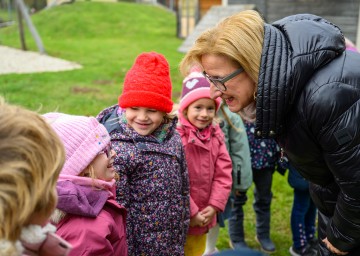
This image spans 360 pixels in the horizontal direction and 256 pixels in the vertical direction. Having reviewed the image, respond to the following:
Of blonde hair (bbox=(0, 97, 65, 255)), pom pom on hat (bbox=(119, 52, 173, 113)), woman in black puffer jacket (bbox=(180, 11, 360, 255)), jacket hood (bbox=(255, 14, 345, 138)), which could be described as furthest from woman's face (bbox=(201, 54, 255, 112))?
blonde hair (bbox=(0, 97, 65, 255))

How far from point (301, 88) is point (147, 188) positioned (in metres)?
1.03

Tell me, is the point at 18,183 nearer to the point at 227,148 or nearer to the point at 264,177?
the point at 227,148

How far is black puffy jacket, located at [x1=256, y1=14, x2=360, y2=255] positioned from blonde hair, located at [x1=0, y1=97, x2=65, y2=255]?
A: 38.2 inches

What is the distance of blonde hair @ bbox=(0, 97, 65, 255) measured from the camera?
1.10m

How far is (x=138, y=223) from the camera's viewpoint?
249 centimetres

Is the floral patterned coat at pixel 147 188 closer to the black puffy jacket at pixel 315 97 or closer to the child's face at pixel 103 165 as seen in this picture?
the child's face at pixel 103 165

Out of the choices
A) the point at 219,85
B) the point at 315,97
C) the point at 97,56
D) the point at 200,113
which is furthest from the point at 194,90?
the point at 97,56

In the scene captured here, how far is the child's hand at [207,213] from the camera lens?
304 centimetres

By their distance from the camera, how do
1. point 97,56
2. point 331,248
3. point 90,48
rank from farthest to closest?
point 90,48 → point 97,56 → point 331,248

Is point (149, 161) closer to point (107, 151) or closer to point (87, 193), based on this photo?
point (107, 151)

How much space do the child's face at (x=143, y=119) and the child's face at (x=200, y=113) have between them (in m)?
0.46

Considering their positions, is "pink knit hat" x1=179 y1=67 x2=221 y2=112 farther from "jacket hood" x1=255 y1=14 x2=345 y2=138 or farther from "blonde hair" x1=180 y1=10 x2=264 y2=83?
"jacket hood" x1=255 y1=14 x2=345 y2=138

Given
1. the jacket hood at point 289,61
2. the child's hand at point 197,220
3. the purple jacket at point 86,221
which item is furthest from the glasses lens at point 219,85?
the child's hand at point 197,220

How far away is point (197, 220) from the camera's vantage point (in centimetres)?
297
